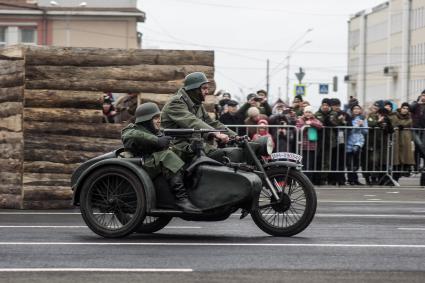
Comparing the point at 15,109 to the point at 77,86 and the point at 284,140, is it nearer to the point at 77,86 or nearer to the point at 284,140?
the point at 77,86

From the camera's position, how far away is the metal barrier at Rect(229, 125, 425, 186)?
74.6ft

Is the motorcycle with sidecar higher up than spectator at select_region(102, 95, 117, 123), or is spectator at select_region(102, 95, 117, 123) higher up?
spectator at select_region(102, 95, 117, 123)

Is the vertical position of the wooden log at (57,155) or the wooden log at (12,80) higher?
the wooden log at (12,80)

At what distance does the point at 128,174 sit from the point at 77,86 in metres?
4.92

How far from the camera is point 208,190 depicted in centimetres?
1219

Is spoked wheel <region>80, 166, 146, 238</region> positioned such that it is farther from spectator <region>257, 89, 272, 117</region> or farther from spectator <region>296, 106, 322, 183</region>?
spectator <region>257, 89, 272, 117</region>

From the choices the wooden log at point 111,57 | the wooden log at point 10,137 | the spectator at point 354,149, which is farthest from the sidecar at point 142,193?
the spectator at point 354,149

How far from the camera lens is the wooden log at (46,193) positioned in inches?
655

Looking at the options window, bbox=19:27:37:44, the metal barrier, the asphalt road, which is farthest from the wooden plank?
window, bbox=19:27:37:44

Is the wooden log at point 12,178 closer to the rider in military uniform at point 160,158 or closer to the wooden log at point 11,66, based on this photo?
the wooden log at point 11,66

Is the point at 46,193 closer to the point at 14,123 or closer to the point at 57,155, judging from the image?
the point at 57,155

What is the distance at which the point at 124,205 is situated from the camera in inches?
487

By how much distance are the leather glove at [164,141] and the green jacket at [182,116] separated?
24 centimetres

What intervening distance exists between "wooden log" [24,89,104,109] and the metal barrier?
20.4 ft
